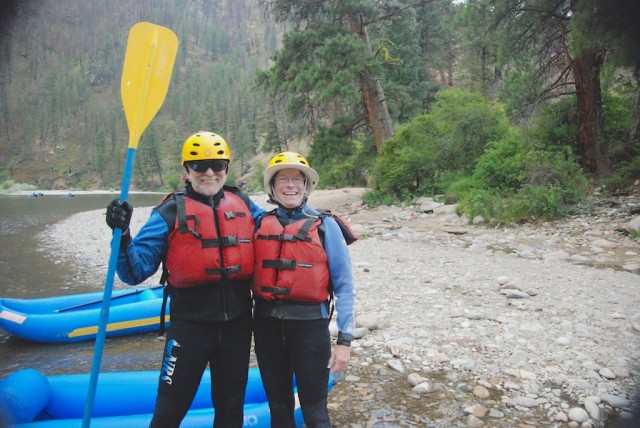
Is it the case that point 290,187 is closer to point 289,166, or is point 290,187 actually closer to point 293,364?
point 289,166

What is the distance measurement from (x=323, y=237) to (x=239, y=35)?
715ft

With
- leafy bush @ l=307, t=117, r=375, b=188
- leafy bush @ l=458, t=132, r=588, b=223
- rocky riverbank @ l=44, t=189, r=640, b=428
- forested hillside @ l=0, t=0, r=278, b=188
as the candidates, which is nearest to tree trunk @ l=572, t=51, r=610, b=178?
leafy bush @ l=458, t=132, r=588, b=223

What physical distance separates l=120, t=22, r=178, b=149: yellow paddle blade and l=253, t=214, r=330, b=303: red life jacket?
1.18 meters

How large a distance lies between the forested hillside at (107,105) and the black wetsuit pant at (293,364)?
62936mm

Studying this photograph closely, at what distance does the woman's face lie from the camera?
2389mm

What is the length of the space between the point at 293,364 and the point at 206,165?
3.97ft

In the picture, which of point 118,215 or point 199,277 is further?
point 199,277

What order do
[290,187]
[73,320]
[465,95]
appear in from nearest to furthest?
[290,187]
[73,320]
[465,95]

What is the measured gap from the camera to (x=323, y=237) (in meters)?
2.33

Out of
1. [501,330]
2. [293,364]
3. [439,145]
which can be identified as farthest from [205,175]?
[439,145]

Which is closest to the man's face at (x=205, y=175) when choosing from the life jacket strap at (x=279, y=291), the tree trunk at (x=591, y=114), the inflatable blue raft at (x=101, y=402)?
the life jacket strap at (x=279, y=291)

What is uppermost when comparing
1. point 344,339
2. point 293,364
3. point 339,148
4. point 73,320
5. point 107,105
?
point 107,105

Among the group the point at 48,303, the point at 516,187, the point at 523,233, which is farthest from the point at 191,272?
the point at 516,187

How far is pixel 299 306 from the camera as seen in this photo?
224cm
